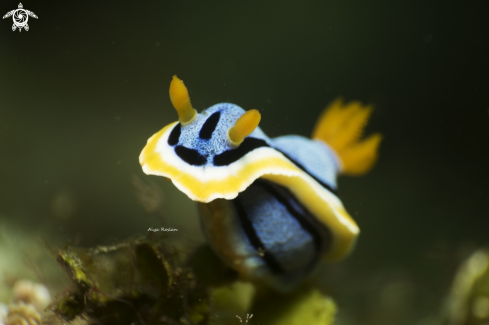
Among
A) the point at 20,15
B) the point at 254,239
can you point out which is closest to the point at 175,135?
the point at 254,239

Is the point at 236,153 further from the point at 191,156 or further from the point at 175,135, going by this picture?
the point at 175,135

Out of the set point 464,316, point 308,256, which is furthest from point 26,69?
point 464,316

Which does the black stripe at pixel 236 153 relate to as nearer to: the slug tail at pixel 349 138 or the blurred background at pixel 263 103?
the blurred background at pixel 263 103

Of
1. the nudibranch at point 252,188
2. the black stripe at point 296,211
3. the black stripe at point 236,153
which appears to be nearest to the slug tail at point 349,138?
the nudibranch at point 252,188

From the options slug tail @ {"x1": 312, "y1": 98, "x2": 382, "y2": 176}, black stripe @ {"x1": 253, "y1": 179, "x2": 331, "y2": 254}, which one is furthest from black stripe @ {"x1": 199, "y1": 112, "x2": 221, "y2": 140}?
slug tail @ {"x1": 312, "y1": 98, "x2": 382, "y2": 176}

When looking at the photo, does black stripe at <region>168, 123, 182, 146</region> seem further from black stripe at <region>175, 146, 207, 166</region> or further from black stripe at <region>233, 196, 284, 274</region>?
black stripe at <region>233, 196, 284, 274</region>
